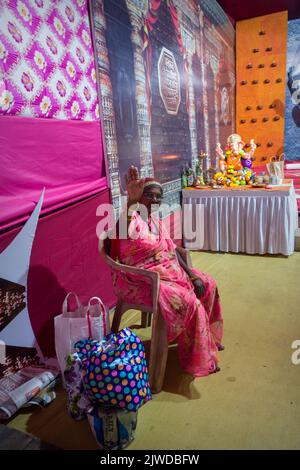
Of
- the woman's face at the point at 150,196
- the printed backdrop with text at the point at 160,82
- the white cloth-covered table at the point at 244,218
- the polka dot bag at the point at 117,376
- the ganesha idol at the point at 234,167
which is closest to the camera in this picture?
the polka dot bag at the point at 117,376

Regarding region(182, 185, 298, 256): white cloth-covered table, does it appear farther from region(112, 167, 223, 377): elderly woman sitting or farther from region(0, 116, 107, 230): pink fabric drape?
region(112, 167, 223, 377): elderly woman sitting

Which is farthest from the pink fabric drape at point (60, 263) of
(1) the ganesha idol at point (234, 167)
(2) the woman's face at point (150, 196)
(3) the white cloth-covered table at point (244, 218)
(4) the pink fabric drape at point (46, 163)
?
(1) the ganesha idol at point (234, 167)

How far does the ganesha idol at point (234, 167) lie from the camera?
4027 mm

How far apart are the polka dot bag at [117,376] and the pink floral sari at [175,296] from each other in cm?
32

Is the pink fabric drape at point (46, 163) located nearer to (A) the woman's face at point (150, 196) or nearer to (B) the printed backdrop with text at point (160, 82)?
(B) the printed backdrop with text at point (160, 82)

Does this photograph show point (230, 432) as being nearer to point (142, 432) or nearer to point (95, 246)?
point (142, 432)

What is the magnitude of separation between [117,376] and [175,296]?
52cm

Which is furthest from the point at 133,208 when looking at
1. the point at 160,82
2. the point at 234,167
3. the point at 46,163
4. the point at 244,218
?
the point at 234,167

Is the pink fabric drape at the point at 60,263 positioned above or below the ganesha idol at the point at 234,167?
below

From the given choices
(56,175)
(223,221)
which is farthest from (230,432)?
(223,221)

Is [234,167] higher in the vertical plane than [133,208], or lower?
higher

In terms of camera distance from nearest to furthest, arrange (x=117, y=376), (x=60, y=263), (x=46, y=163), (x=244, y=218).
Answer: (x=117, y=376), (x=46, y=163), (x=60, y=263), (x=244, y=218)

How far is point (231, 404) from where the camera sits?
1563 millimetres

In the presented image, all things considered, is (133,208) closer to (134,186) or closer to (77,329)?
(134,186)
